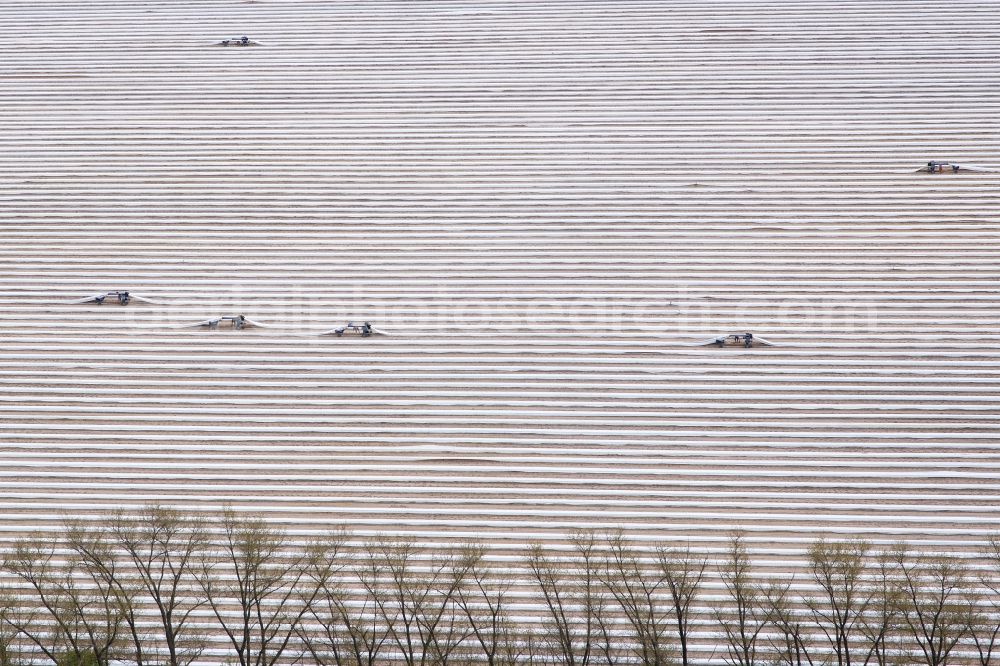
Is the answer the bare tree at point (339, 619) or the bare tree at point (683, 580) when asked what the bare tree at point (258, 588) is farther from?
the bare tree at point (683, 580)

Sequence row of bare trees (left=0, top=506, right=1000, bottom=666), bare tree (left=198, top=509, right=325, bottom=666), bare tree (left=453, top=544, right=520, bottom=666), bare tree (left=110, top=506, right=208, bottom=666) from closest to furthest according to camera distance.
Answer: row of bare trees (left=0, top=506, right=1000, bottom=666) < bare tree (left=453, top=544, right=520, bottom=666) < bare tree (left=198, top=509, right=325, bottom=666) < bare tree (left=110, top=506, right=208, bottom=666)

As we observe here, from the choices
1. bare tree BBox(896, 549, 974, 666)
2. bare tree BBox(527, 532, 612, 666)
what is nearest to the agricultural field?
bare tree BBox(527, 532, 612, 666)

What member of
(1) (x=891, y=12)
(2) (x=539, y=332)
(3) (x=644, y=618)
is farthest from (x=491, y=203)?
(1) (x=891, y=12)

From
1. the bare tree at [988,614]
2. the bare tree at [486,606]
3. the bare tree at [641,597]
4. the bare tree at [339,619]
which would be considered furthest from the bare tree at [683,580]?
the bare tree at [339,619]

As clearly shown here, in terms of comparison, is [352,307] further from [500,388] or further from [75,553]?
[75,553]

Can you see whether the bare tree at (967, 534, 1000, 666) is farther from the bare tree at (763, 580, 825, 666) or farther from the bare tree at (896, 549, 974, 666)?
the bare tree at (763, 580, 825, 666)

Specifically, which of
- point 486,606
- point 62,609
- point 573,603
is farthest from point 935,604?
point 62,609
